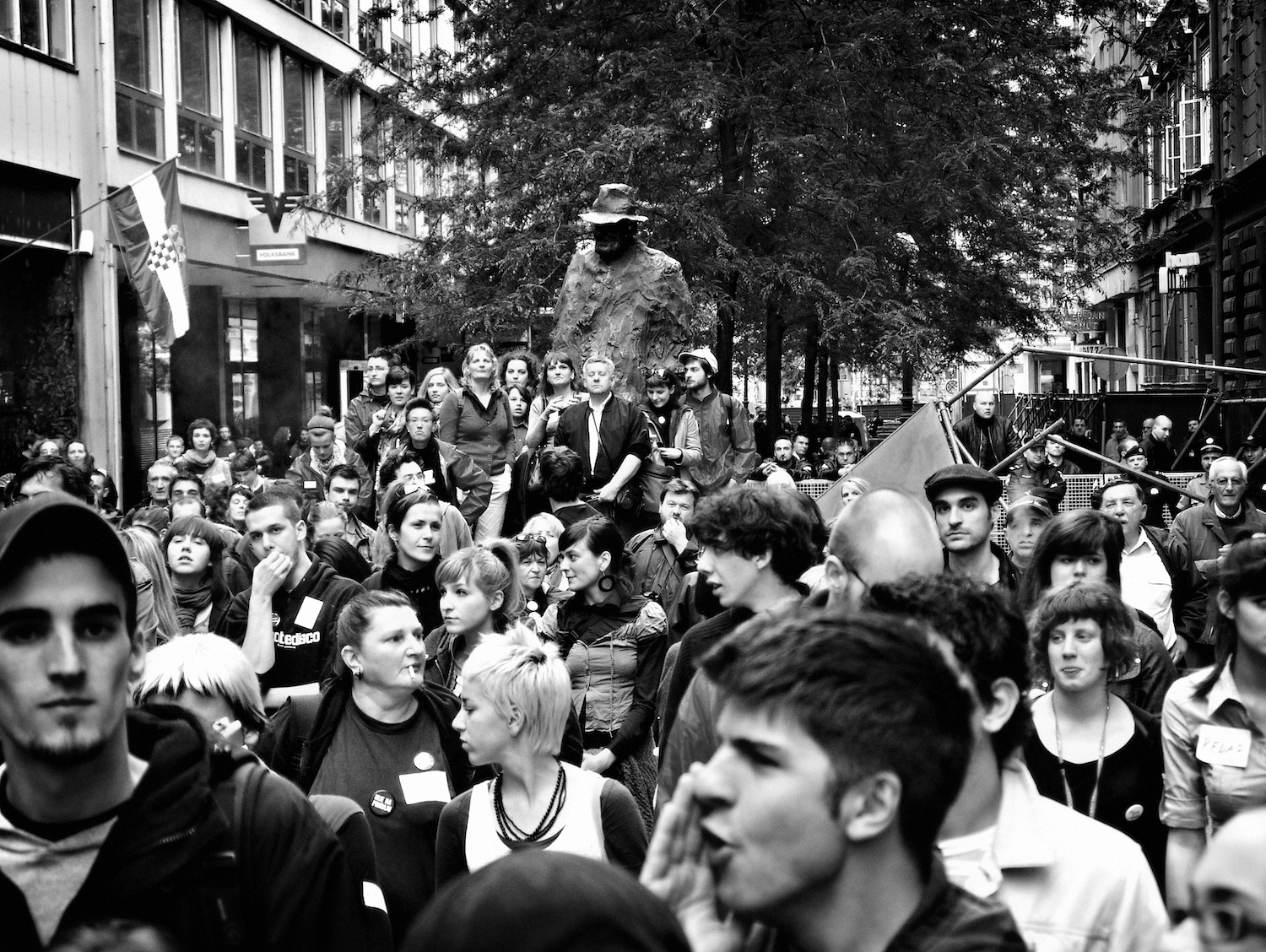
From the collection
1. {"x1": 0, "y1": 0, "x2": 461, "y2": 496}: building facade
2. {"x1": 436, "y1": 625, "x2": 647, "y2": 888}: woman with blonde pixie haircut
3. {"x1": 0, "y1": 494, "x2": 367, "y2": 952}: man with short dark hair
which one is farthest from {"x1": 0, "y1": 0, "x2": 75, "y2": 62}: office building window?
{"x1": 0, "y1": 494, "x2": 367, "y2": 952}: man with short dark hair

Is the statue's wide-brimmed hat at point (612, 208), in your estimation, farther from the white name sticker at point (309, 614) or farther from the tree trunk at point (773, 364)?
the tree trunk at point (773, 364)

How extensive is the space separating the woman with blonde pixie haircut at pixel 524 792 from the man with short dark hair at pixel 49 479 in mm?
5420

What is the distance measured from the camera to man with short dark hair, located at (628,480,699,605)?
8.74m

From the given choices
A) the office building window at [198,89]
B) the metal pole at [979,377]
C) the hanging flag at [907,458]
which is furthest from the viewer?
the office building window at [198,89]

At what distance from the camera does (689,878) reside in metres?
2.13

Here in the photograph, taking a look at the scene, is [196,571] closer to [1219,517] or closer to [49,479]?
[49,479]

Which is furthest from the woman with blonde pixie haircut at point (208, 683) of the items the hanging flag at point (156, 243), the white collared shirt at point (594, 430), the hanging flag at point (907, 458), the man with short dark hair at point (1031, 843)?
the hanging flag at point (156, 243)

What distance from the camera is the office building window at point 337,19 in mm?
32500

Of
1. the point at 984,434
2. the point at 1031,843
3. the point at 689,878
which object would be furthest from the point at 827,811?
the point at 984,434

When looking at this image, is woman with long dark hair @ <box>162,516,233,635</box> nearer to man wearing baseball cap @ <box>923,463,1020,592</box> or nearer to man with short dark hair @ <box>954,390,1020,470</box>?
man wearing baseball cap @ <box>923,463,1020,592</box>

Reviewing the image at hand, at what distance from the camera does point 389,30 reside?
37656mm

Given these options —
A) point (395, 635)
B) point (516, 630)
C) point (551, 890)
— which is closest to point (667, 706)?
point (516, 630)

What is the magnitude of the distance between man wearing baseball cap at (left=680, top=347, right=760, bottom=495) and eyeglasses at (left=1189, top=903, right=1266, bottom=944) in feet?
33.3

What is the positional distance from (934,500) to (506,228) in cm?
1498
